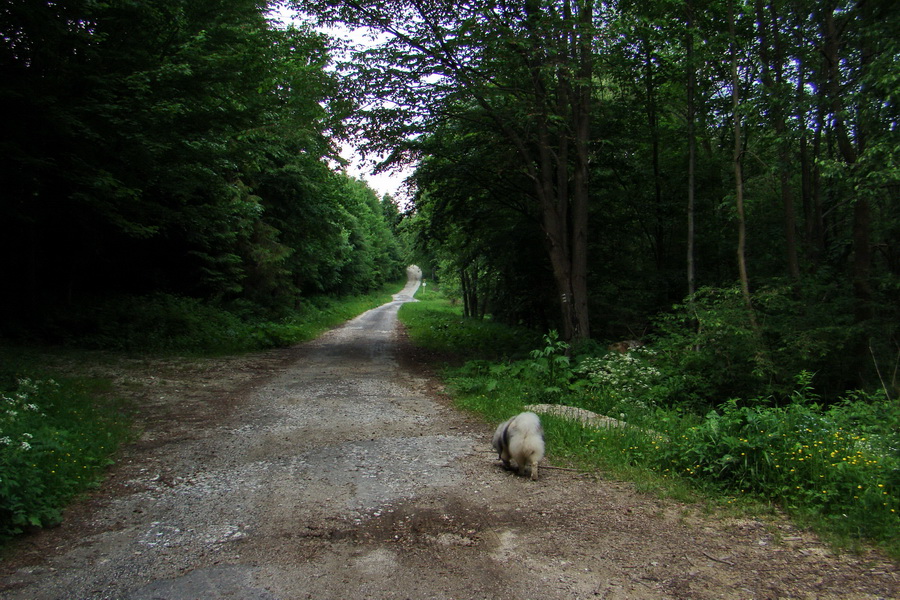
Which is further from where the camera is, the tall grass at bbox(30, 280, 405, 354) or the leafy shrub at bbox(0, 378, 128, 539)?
the tall grass at bbox(30, 280, 405, 354)

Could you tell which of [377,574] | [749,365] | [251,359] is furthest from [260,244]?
[377,574]

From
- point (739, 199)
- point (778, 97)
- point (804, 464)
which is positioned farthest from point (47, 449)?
point (778, 97)

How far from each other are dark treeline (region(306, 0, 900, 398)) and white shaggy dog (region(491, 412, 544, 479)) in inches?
204

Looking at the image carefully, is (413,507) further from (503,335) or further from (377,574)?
(503,335)

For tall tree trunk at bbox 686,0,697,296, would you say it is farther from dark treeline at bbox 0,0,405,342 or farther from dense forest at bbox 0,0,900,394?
dark treeline at bbox 0,0,405,342

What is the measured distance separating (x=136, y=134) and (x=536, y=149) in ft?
30.0

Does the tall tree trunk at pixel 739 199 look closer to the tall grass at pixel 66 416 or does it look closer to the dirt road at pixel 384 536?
the dirt road at pixel 384 536

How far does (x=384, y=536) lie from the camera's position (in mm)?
3715

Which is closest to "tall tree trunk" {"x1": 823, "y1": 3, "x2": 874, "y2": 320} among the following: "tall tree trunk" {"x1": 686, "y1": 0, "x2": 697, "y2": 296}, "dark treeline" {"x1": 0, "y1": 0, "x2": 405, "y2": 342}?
"tall tree trunk" {"x1": 686, "y1": 0, "x2": 697, "y2": 296}

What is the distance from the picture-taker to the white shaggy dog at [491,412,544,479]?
4957mm

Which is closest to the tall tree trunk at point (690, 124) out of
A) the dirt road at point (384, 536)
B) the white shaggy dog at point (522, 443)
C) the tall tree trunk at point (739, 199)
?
the tall tree trunk at point (739, 199)

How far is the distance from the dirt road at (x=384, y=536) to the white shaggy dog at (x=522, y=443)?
20 cm

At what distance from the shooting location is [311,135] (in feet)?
48.1

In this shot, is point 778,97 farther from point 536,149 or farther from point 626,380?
point 626,380
